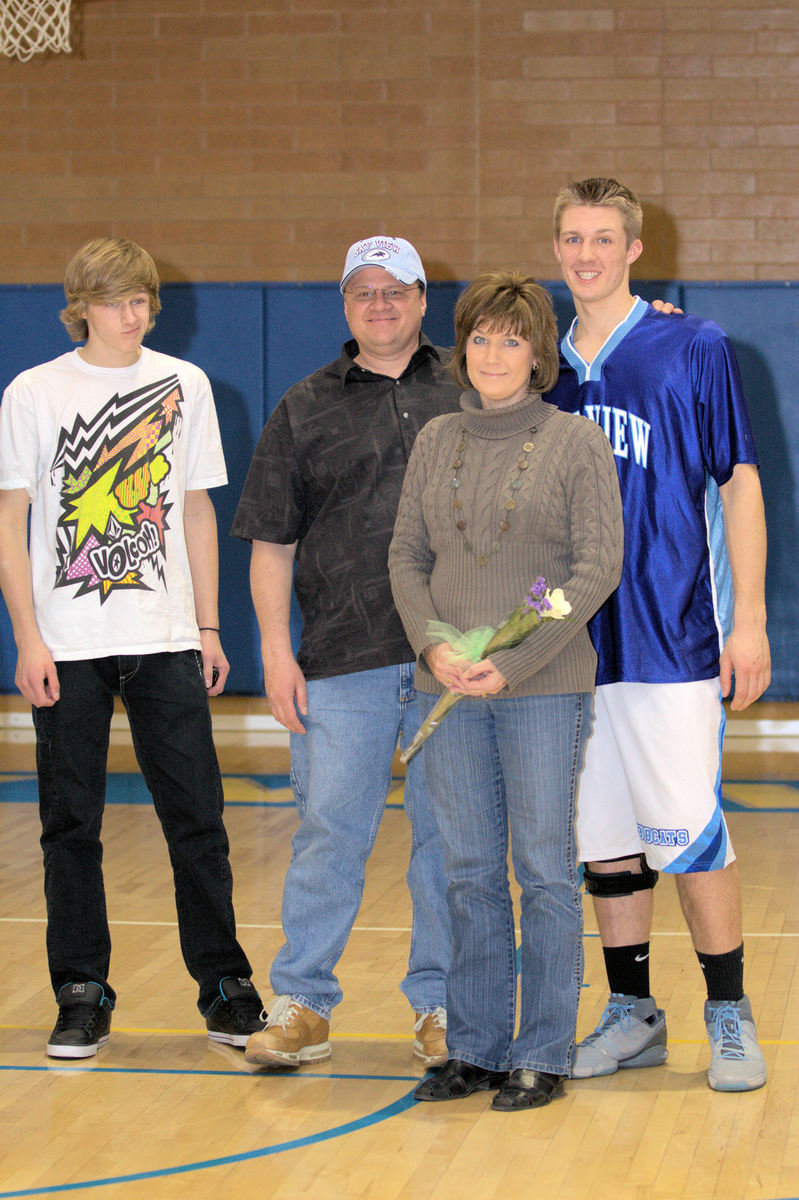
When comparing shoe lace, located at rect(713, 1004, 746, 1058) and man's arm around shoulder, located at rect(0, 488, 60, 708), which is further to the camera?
man's arm around shoulder, located at rect(0, 488, 60, 708)

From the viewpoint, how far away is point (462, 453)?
2596mm

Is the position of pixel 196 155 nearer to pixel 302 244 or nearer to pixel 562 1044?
pixel 302 244

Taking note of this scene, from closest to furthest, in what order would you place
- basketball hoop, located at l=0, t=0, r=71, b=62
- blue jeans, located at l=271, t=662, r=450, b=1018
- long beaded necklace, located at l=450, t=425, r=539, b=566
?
1. long beaded necklace, located at l=450, t=425, r=539, b=566
2. blue jeans, located at l=271, t=662, r=450, b=1018
3. basketball hoop, located at l=0, t=0, r=71, b=62

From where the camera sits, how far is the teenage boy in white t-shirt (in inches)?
115

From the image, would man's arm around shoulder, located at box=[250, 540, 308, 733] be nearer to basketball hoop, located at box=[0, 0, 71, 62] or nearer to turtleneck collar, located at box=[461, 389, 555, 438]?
turtleneck collar, located at box=[461, 389, 555, 438]

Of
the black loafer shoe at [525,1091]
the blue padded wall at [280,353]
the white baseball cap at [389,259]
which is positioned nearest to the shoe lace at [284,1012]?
the black loafer shoe at [525,1091]

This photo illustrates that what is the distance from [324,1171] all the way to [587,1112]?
0.51m

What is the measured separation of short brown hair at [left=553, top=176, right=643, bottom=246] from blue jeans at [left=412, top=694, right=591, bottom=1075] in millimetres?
929

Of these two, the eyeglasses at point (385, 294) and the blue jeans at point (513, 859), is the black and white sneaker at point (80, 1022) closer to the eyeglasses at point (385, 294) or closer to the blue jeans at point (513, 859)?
the blue jeans at point (513, 859)

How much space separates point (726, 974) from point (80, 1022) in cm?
129

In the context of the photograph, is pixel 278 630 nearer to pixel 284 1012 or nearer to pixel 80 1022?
pixel 284 1012

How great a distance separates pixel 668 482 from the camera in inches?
106

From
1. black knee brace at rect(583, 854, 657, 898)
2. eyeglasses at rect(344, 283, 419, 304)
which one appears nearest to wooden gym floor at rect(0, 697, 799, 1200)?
black knee brace at rect(583, 854, 657, 898)

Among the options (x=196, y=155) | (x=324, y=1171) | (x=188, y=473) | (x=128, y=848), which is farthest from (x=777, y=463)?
(x=324, y=1171)
